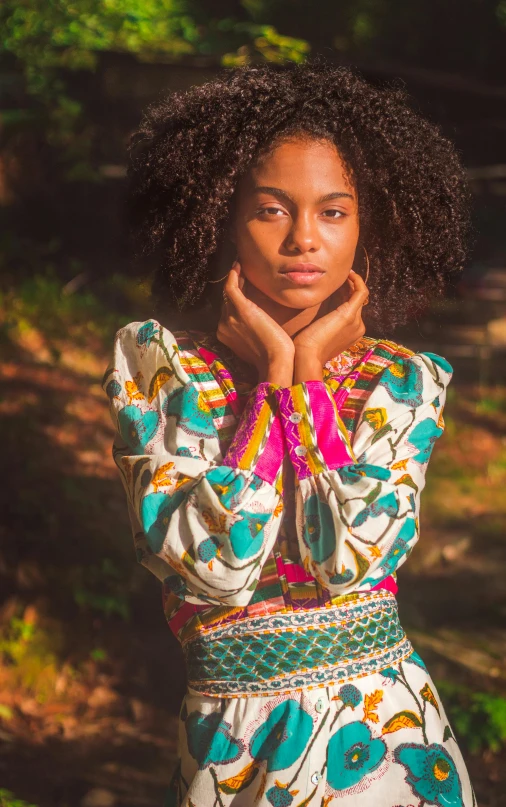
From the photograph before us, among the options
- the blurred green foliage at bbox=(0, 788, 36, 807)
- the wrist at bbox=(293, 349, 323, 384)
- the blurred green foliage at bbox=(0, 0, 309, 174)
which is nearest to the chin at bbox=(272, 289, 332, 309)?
the wrist at bbox=(293, 349, 323, 384)

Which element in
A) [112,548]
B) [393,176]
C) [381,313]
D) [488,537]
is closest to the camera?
[393,176]

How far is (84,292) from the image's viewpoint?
6.66 m

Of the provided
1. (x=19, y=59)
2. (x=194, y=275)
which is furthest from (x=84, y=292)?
(x=194, y=275)

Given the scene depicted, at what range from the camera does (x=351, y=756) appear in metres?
1.84

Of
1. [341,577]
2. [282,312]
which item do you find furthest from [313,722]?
[282,312]

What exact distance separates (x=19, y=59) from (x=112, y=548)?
10.1ft

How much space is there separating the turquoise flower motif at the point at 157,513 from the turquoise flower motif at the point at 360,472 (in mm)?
333

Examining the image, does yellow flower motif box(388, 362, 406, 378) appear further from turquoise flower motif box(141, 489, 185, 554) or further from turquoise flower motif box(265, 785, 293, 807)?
turquoise flower motif box(265, 785, 293, 807)

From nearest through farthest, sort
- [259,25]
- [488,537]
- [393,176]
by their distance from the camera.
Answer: [393,176] < [259,25] < [488,537]

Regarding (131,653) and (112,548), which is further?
(112,548)

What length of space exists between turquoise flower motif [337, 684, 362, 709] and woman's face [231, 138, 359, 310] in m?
0.84

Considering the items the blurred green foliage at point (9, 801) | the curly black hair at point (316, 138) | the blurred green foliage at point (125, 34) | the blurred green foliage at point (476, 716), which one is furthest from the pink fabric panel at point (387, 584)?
the blurred green foliage at point (125, 34)

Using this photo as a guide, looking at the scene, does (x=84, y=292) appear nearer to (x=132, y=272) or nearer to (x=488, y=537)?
(x=488, y=537)

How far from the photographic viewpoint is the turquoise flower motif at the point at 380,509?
5.89ft
